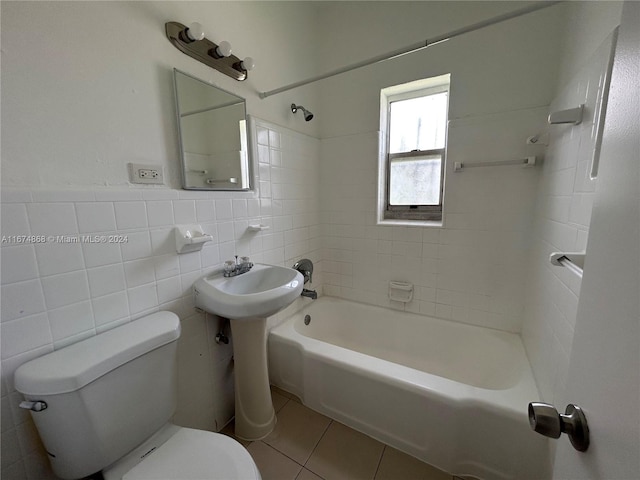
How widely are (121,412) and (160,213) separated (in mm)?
713

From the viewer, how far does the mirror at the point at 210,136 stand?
111cm

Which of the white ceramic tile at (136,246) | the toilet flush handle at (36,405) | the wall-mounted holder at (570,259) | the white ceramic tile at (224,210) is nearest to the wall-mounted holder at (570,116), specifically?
the wall-mounted holder at (570,259)

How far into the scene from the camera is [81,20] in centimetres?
81

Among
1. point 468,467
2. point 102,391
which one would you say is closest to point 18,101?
point 102,391

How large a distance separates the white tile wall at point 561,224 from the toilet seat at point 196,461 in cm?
116

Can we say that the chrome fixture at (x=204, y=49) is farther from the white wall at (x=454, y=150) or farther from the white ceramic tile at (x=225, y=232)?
the white wall at (x=454, y=150)

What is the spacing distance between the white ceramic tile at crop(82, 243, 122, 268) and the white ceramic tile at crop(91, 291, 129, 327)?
5.0 inches

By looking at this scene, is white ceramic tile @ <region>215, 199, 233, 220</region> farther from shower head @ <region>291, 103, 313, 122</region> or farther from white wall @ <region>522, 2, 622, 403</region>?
white wall @ <region>522, 2, 622, 403</region>

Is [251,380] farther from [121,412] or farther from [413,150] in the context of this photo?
[413,150]

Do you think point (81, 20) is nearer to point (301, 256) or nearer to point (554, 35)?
point (301, 256)

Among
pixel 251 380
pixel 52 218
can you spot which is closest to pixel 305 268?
pixel 251 380

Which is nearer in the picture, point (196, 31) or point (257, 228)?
point (196, 31)

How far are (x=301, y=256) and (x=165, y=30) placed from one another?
1456 mm

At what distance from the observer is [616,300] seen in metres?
0.33
